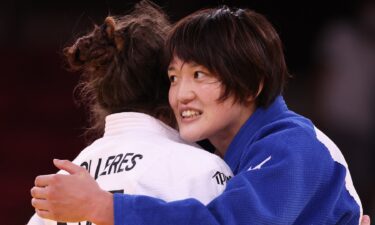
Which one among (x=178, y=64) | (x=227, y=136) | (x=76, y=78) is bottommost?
(x=76, y=78)

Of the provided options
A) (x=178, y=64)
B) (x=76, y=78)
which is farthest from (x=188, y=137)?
(x=76, y=78)

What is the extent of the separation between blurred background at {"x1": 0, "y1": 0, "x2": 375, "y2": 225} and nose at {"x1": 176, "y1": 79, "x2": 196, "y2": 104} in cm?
247

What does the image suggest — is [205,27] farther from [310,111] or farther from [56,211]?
[310,111]

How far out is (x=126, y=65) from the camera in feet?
6.02


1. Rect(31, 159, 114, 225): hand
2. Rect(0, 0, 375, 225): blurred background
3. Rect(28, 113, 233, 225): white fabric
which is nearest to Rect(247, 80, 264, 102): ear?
Rect(28, 113, 233, 225): white fabric

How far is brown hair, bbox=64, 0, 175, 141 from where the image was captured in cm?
183

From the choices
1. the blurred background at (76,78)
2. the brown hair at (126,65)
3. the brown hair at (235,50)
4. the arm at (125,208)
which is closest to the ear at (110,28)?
the brown hair at (126,65)

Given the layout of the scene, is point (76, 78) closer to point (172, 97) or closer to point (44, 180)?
point (172, 97)

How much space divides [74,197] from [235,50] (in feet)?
1.74

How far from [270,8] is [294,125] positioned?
10.4ft

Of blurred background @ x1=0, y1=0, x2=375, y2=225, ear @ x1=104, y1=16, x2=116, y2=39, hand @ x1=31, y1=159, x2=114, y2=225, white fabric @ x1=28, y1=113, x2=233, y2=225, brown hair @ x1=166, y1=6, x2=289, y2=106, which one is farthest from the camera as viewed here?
blurred background @ x1=0, y1=0, x2=375, y2=225

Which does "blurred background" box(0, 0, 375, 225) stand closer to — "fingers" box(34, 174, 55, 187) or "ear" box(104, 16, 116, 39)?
"ear" box(104, 16, 116, 39)

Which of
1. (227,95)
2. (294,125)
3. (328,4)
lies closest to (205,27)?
(227,95)

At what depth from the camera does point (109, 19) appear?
1.89 metres
